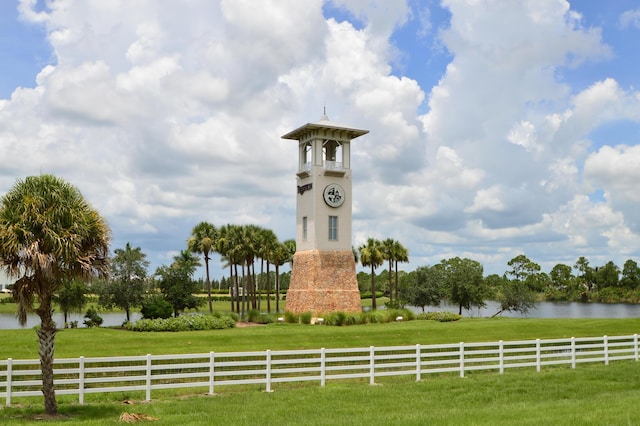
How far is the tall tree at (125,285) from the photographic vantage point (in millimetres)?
58188

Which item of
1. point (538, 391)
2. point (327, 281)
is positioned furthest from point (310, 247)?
point (538, 391)

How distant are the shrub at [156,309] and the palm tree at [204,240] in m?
14.3

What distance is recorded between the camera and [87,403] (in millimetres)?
18344

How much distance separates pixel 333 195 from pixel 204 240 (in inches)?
737

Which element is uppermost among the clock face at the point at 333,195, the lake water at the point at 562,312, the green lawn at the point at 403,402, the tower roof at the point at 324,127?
the tower roof at the point at 324,127

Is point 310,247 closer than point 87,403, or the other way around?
point 87,403

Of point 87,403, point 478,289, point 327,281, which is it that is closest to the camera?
point 87,403

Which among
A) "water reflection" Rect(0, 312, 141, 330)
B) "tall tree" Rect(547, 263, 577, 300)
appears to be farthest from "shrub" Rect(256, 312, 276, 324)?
"tall tree" Rect(547, 263, 577, 300)

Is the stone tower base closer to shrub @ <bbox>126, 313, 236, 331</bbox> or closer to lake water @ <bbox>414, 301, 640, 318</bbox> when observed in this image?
shrub @ <bbox>126, 313, 236, 331</bbox>

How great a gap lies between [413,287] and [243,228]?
23369 millimetres

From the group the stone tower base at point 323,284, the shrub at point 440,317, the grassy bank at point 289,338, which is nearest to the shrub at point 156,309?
the stone tower base at point 323,284

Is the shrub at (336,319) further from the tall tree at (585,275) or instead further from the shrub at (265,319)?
the tall tree at (585,275)

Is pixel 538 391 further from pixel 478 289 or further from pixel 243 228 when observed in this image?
pixel 478 289

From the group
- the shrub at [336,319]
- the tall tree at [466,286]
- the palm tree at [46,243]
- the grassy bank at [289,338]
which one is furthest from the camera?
the tall tree at [466,286]
